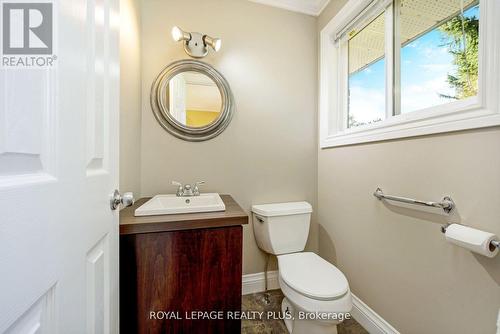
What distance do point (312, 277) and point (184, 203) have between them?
2.98 feet

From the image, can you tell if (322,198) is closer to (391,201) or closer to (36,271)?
Result: (391,201)

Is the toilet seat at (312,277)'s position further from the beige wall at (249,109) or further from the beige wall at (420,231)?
the beige wall at (249,109)

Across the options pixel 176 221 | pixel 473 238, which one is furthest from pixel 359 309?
pixel 176 221

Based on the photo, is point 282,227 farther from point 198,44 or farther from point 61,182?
point 198,44

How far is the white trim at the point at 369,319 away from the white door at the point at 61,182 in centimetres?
141

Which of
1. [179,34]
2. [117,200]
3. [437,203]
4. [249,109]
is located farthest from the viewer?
[249,109]

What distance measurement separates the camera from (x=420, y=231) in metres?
1.04

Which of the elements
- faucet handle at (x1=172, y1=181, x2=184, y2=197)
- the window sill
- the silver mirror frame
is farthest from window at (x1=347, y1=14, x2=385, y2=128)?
faucet handle at (x1=172, y1=181, x2=184, y2=197)

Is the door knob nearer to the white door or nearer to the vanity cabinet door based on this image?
the white door

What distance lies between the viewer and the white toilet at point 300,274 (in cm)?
105

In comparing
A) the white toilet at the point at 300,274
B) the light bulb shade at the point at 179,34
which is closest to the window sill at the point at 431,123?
the white toilet at the point at 300,274

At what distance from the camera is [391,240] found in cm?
119

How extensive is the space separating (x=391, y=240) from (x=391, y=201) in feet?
0.73

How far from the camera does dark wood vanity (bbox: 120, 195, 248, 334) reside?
3.13 feet
